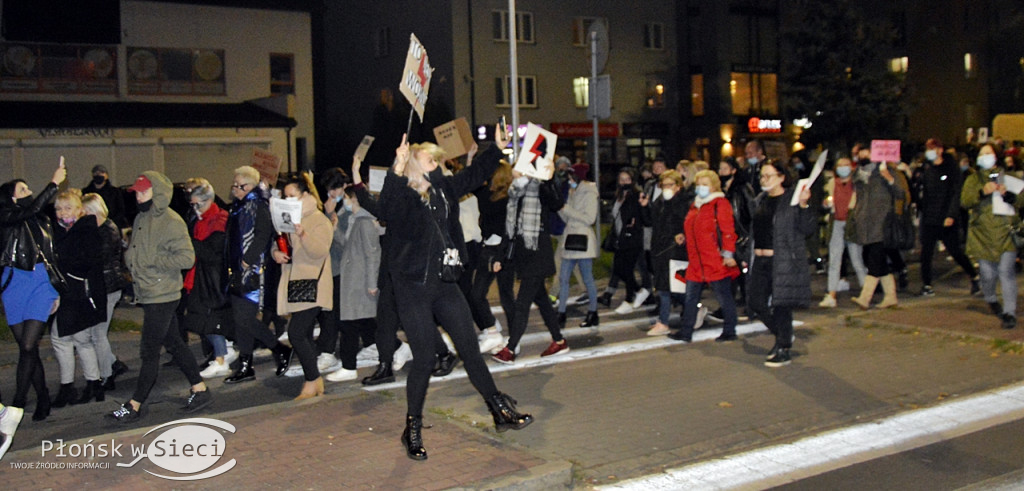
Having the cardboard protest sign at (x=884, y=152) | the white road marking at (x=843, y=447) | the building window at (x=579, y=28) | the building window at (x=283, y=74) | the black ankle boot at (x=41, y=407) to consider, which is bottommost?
the white road marking at (x=843, y=447)

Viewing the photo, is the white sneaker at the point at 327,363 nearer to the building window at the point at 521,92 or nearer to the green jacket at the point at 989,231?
the green jacket at the point at 989,231

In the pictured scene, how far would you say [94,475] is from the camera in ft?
18.6

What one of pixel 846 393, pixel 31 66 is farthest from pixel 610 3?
pixel 846 393

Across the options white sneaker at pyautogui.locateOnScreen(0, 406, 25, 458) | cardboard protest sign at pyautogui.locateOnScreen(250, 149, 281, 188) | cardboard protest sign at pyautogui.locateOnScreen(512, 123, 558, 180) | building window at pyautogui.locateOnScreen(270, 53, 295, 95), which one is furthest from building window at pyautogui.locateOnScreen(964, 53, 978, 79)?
white sneaker at pyautogui.locateOnScreen(0, 406, 25, 458)

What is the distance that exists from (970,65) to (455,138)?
172 ft

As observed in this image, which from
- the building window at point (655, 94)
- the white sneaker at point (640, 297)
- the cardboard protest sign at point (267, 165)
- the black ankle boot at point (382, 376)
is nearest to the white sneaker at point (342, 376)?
the black ankle boot at point (382, 376)

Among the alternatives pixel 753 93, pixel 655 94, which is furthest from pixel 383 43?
pixel 753 93

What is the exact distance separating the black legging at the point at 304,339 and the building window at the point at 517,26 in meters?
32.8

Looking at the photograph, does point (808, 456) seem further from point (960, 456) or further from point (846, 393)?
point (846, 393)

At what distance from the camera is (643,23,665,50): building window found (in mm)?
44531

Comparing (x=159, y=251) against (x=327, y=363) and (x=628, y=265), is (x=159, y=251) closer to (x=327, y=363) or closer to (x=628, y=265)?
(x=327, y=363)

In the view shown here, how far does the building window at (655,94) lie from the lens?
147ft

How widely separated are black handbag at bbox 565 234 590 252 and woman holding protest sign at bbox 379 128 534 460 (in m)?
4.43

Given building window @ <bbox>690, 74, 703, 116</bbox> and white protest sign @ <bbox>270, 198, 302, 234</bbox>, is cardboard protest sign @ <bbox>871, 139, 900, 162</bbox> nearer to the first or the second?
white protest sign @ <bbox>270, 198, 302, 234</bbox>
